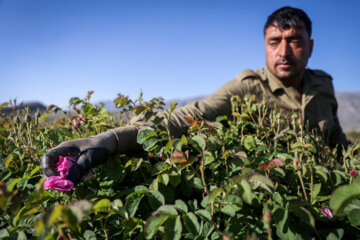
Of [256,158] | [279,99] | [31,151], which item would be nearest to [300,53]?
[279,99]

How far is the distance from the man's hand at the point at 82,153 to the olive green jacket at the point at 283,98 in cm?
85

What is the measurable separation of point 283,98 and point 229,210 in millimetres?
2235

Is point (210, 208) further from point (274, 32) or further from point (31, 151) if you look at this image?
point (274, 32)

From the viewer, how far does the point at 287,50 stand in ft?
8.30

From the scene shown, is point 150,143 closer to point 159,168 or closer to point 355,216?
point 159,168

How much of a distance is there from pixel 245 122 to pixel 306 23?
191 centimetres

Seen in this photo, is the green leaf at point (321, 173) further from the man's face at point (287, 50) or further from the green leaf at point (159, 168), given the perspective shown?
the man's face at point (287, 50)

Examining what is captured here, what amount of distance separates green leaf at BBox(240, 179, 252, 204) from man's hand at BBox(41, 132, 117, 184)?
2.39ft

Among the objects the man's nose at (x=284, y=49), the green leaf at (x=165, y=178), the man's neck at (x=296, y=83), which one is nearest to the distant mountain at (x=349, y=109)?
the man's neck at (x=296, y=83)

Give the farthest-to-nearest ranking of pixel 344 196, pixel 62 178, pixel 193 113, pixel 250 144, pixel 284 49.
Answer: pixel 284 49 → pixel 193 113 → pixel 250 144 → pixel 62 178 → pixel 344 196

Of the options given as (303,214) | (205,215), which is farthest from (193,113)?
(303,214)

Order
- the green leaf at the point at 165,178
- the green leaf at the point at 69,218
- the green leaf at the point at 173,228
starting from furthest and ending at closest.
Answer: the green leaf at the point at 165,178 → the green leaf at the point at 173,228 → the green leaf at the point at 69,218

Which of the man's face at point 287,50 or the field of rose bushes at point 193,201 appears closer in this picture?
the field of rose bushes at point 193,201

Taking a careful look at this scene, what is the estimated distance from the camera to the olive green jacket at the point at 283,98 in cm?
236
